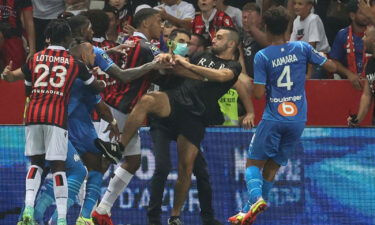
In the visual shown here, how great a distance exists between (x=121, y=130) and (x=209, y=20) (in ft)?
10.3

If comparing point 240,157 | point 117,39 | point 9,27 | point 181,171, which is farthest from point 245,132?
point 9,27

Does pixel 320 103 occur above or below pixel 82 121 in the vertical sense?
above

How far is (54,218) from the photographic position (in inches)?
499

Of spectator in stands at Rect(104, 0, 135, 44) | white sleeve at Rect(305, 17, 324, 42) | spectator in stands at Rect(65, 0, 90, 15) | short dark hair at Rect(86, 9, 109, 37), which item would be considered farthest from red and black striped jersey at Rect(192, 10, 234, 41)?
short dark hair at Rect(86, 9, 109, 37)

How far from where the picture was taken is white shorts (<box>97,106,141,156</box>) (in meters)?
12.8

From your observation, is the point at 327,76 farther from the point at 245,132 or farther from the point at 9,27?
the point at 9,27

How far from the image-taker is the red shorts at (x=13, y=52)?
15.8 m

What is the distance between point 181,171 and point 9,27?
4420mm

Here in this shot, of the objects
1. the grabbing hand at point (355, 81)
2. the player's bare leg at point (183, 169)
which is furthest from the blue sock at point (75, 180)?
the grabbing hand at point (355, 81)

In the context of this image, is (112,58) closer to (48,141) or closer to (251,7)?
(48,141)

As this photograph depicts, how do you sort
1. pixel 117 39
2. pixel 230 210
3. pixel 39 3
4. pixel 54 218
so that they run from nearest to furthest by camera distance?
1. pixel 54 218
2. pixel 230 210
3. pixel 117 39
4. pixel 39 3

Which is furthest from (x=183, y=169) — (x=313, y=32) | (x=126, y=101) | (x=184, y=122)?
(x=313, y=32)

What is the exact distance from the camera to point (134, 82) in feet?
43.0

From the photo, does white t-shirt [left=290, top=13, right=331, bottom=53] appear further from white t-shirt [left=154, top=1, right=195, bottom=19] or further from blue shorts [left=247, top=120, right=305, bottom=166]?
blue shorts [left=247, top=120, right=305, bottom=166]
